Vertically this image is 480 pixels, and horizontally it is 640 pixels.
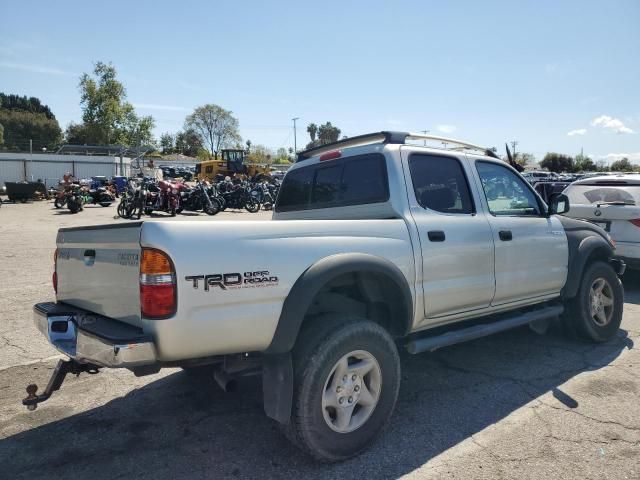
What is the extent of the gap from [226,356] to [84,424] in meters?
1.47

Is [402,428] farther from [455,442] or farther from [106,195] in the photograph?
[106,195]

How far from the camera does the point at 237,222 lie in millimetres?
2602

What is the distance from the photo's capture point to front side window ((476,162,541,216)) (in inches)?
163

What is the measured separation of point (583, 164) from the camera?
9431 centimetres

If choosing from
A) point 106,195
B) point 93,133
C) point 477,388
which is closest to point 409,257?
point 477,388

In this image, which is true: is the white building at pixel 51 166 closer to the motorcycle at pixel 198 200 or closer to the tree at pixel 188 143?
the motorcycle at pixel 198 200

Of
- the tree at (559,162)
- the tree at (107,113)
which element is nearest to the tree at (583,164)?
the tree at (559,162)

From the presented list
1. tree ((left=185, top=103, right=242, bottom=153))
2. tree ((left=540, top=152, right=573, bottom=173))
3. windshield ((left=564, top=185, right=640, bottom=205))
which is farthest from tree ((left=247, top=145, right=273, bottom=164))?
windshield ((left=564, top=185, right=640, bottom=205))

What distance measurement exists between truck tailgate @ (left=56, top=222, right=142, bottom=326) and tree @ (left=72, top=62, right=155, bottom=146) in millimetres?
51312

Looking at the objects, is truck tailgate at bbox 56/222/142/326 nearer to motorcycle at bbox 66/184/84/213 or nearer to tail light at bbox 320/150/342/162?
tail light at bbox 320/150/342/162

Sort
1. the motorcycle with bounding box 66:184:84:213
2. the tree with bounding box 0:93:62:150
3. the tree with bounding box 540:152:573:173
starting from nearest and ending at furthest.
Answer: the motorcycle with bounding box 66:184:84:213 < the tree with bounding box 0:93:62:150 < the tree with bounding box 540:152:573:173

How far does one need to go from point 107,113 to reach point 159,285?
5282 cm

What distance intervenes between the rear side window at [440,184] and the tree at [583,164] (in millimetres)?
99501

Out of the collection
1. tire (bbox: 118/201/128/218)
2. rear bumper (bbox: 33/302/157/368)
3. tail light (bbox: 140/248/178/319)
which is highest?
tire (bbox: 118/201/128/218)
